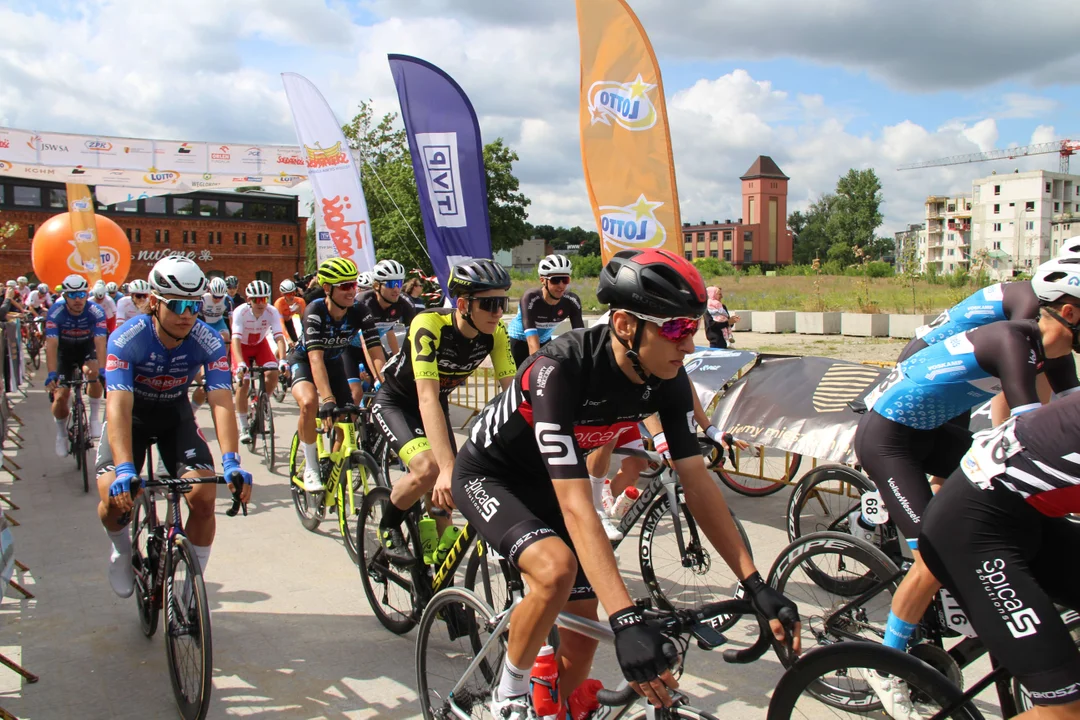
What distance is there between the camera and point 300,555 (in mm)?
6543

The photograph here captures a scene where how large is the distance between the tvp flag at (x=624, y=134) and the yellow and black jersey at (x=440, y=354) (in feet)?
14.0

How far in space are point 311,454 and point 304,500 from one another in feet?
1.63

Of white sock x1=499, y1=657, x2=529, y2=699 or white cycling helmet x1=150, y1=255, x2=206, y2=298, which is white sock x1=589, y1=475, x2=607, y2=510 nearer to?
white cycling helmet x1=150, y1=255, x2=206, y2=298

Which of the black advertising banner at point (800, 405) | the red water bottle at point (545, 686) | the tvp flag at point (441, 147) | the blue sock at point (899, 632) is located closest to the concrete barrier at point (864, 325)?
the tvp flag at point (441, 147)

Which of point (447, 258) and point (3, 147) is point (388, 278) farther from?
point (3, 147)

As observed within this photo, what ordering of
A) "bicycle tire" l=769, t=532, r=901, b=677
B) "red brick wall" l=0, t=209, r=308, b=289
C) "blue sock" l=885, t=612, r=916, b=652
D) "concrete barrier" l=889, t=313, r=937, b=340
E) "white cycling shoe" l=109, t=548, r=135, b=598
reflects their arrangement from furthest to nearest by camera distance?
"red brick wall" l=0, t=209, r=308, b=289 < "concrete barrier" l=889, t=313, r=937, b=340 < "white cycling shoe" l=109, t=548, r=135, b=598 < "bicycle tire" l=769, t=532, r=901, b=677 < "blue sock" l=885, t=612, r=916, b=652

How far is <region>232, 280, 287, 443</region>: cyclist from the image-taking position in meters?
10.1

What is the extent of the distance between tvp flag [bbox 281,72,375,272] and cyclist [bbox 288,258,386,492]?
6238 mm

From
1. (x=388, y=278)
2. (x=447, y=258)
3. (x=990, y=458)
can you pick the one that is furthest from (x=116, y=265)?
(x=990, y=458)

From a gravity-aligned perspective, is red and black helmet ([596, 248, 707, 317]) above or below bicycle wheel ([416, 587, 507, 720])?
above

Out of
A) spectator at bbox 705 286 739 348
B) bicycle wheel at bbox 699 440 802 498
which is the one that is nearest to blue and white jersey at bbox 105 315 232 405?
bicycle wheel at bbox 699 440 802 498

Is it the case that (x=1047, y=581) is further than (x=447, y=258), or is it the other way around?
(x=447, y=258)

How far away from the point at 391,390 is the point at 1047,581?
12.3 ft

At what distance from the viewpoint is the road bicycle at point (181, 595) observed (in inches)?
149
